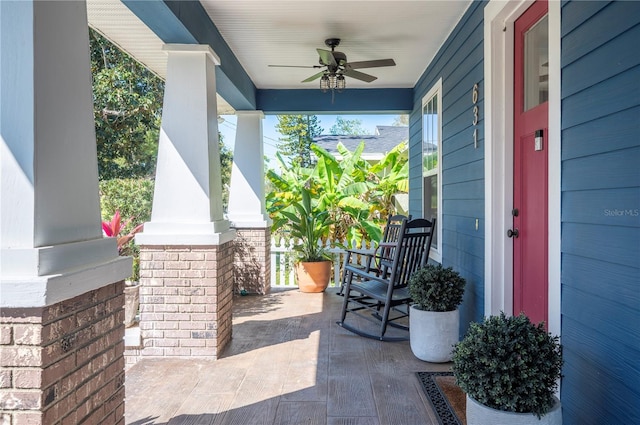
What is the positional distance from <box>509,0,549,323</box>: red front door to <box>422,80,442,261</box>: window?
5.27 ft

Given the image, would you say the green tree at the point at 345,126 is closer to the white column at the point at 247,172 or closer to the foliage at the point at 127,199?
the foliage at the point at 127,199

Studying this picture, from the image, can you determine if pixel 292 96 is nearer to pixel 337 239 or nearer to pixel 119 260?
pixel 337 239

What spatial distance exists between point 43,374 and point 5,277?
337 millimetres

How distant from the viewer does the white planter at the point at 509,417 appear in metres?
1.69

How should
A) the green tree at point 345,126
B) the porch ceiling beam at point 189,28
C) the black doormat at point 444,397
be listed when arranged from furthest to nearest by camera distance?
the green tree at point 345,126
the porch ceiling beam at point 189,28
the black doormat at point 444,397

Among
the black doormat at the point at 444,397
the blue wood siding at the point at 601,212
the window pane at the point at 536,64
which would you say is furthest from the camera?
the window pane at the point at 536,64

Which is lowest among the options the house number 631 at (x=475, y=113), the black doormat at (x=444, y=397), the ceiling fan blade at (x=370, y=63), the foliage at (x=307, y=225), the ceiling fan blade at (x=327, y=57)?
the black doormat at (x=444, y=397)

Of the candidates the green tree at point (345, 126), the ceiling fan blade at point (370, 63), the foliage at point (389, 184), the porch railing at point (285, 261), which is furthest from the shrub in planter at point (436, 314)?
the green tree at point (345, 126)

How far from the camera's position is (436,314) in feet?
10.3

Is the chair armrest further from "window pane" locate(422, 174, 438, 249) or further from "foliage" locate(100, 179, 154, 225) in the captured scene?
"foliage" locate(100, 179, 154, 225)

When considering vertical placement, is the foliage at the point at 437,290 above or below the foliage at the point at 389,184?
below

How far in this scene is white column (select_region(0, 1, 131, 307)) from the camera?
4.60 feet

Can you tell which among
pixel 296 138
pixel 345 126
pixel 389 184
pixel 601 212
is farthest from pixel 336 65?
pixel 345 126

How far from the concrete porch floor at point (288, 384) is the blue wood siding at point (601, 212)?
87 cm
